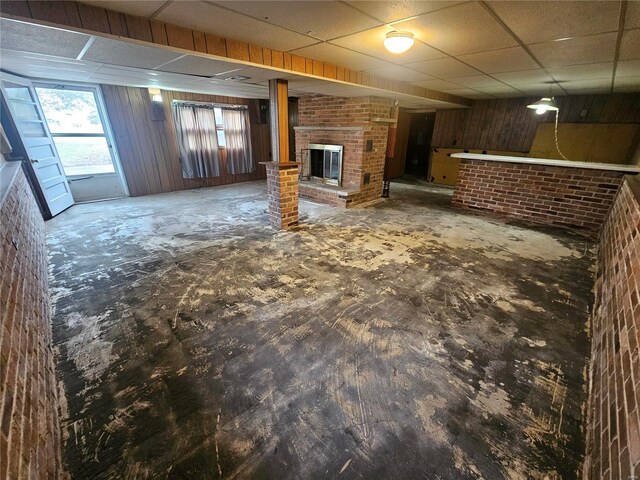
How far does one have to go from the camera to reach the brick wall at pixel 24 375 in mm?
863

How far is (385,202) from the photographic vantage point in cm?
545

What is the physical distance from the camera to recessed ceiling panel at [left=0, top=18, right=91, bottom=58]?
178 centimetres

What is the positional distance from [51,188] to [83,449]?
16.2 ft

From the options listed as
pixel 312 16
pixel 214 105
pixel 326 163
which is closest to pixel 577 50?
pixel 312 16

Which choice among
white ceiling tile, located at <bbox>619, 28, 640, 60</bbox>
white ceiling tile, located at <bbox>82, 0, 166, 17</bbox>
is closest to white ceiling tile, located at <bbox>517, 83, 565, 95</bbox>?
white ceiling tile, located at <bbox>619, 28, 640, 60</bbox>

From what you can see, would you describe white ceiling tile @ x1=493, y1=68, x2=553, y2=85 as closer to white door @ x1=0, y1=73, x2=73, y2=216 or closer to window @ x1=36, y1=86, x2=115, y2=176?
white door @ x1=0, y1=73, x2=73, y2=216

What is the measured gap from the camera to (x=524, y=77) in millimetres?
3711

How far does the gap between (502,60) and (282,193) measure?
9.64 feet

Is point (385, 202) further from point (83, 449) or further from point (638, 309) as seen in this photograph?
point (83, 449)

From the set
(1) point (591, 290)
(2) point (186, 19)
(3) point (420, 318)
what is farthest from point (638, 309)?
(2) point (186, 19)

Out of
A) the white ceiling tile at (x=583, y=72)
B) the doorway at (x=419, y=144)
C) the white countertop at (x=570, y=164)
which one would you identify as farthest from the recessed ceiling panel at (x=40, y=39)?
the doorway at (x=419, y=144)

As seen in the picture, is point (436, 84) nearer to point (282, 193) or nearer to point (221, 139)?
point (282, 193)

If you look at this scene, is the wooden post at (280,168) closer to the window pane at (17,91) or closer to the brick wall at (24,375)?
the brick wall at (24,375)

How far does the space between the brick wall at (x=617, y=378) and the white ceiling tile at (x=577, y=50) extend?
140 cm
